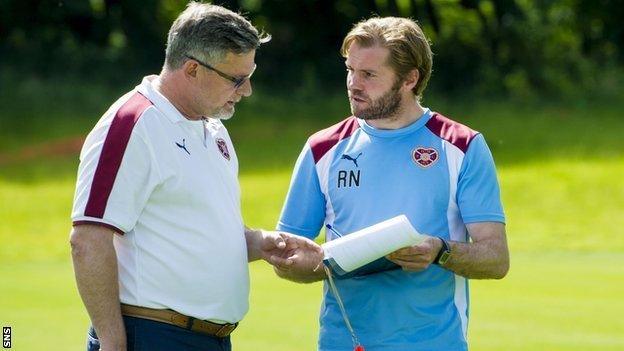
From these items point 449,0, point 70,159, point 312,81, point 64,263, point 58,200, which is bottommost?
point 64,263

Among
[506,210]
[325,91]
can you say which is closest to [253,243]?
[506,210]

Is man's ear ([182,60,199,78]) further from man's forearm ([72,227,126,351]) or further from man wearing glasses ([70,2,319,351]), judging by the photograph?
man's forearm ([72,227,126,351])

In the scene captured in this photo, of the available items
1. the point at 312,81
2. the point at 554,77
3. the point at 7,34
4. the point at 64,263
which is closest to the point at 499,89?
the point at 554,77

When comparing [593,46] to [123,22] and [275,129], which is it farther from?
[123,22]

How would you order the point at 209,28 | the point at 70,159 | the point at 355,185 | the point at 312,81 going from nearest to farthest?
the point at 209,28, the point at 355,185, the point at 70,159, the point at 312,81

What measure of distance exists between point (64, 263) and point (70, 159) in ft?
43.4

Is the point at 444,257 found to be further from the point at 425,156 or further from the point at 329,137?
the point at 329,137

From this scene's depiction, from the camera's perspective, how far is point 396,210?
477 centimetres

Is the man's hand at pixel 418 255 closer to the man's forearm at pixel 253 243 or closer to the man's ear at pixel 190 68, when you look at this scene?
the man's forearm at pixel 253 243

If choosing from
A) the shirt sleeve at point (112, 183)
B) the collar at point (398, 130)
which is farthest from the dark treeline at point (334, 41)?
the shirt sleeve at point (112, 183)

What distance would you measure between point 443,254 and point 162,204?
1026 mm

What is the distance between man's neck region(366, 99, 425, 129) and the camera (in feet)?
16.1

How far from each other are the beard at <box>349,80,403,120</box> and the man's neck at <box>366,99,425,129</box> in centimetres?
2

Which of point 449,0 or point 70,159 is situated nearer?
point 70,159
